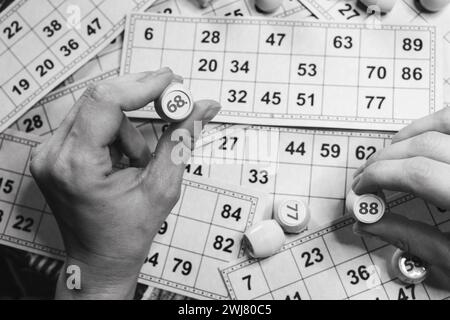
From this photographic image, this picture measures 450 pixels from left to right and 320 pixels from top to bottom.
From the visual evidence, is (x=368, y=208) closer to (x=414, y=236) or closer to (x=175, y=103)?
(x=414, y=236)

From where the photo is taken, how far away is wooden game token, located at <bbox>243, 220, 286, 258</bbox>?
46.2 inches

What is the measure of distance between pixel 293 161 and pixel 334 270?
288mm

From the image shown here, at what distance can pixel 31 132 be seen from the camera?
4.38ft

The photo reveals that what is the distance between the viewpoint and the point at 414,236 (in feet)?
3.65

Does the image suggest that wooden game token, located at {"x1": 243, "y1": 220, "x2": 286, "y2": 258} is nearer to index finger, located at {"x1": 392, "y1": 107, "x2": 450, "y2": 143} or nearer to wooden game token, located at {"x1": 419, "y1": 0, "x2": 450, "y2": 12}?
index finger, located at {"x1": 392, "y1": 107, "x2": 450, "y2": 143}

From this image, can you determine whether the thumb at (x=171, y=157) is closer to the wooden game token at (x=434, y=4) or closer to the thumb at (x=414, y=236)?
the thumb at (x=414, y=236)

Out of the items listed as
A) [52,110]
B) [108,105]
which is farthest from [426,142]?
[52,110]

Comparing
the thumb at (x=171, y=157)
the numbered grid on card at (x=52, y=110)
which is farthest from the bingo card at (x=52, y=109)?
the thumb at (x=171, y=157)

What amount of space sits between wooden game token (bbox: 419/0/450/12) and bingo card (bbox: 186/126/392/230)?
0.35m

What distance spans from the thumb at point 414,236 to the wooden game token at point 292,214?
130 mm

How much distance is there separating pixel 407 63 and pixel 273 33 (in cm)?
35

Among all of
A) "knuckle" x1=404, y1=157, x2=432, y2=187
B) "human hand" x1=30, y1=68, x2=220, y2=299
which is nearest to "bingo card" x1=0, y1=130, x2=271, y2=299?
"human hand" x1=30, y1=68, x2=220, y2=299
